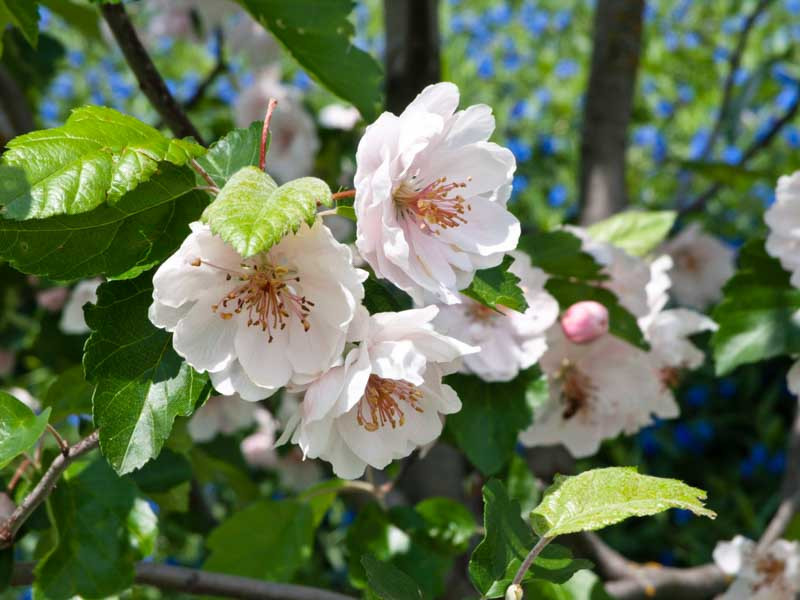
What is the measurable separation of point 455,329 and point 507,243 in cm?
39

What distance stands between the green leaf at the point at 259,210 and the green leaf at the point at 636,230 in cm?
86

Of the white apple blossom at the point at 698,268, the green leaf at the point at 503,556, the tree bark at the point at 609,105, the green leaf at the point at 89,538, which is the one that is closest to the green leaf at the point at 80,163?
the green leaf at the point at 503,556

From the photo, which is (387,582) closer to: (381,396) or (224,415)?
(381,396)

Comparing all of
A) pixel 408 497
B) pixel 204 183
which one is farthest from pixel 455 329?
pixel 408 497

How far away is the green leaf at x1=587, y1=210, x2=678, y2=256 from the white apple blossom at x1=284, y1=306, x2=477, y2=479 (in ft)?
2.29

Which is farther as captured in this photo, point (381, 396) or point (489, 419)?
point (489, 419)

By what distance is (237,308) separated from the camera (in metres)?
0.90

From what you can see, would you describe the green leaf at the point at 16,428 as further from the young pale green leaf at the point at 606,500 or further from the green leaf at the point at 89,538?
the young pale green leaf at the point at 606,500

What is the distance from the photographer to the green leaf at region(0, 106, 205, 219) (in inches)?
31.8

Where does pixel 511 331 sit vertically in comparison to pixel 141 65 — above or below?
below

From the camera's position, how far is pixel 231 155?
3.11 ft

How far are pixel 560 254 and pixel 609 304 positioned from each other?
0.33 feet

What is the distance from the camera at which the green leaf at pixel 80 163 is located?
0.81 m

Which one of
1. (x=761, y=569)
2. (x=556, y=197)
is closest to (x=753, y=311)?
(x=761, y=569)
